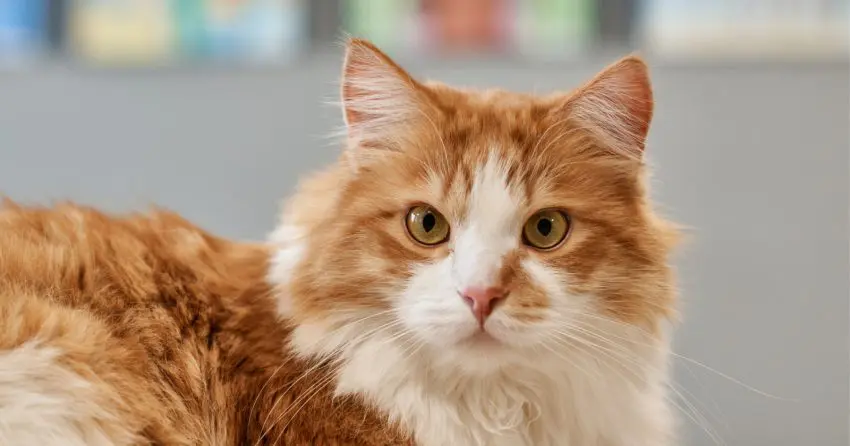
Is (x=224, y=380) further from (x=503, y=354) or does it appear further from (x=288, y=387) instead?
(x=503, y=354)

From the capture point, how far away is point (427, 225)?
52.6 inches

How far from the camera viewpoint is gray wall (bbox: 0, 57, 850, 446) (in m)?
2.54

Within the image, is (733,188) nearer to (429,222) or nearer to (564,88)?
(564,88)

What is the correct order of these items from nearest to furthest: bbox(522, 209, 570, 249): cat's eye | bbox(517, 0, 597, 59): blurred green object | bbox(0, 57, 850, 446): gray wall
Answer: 1. bbox(522, 209, 570, 249): cat's eye
2. bbox(0, 57, 850, 446): gray wall
3. bbox(517, 0, 597, 59): blurred green object

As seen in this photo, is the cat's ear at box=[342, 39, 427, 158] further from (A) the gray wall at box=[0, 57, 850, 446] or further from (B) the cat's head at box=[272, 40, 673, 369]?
(A) the gray wall at box=[0, 57, 850, 446]

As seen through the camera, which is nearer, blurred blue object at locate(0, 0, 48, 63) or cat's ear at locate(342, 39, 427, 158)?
cat's ear at locate(342, 39, 427, 158)

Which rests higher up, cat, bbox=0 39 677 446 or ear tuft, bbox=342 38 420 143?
ear tuft, bbox=342 38 420 143

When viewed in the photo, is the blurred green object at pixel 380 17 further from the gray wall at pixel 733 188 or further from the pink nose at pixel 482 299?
the pink nose at pixel 482 299

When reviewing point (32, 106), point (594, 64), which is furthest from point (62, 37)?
point (594, 64)

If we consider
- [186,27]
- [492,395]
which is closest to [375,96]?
[492,395]

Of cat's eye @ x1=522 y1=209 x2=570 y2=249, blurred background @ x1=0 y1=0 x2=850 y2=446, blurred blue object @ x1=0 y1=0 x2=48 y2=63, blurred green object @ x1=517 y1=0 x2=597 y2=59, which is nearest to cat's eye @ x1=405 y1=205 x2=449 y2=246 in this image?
cat's eye @ x1=522 y1=209 x2=570 y2=249

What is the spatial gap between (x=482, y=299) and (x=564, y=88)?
1.57 m

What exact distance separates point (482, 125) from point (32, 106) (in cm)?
196

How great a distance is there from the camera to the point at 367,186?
1.41 metres
